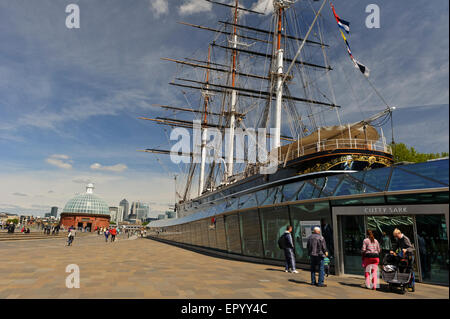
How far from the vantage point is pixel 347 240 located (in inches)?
368

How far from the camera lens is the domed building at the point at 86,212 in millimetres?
86019

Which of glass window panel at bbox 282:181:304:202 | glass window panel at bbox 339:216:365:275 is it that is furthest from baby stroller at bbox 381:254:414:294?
glass window panel at bbox 282:181:304:202

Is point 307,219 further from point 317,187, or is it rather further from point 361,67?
point 361,67

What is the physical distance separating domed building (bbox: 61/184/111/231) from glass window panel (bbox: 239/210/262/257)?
78.2 m

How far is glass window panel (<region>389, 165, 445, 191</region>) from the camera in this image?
7430mm

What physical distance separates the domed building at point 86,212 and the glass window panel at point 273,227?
3150 inches

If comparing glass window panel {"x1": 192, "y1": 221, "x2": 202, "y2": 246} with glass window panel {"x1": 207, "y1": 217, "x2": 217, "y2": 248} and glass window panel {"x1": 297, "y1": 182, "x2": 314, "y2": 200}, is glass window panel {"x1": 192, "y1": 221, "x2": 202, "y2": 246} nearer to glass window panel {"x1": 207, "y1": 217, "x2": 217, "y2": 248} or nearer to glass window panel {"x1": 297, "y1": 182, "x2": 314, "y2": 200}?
glass window panel {"x1": 207, "y1": 217, "x2": 217, "y2": 248}

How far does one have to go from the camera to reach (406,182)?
8.01 meters

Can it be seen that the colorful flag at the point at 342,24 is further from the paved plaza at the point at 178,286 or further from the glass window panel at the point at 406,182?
the paved plaza at the point at 178,286

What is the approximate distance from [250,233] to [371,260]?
700cm

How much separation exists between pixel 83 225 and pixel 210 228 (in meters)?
81.9

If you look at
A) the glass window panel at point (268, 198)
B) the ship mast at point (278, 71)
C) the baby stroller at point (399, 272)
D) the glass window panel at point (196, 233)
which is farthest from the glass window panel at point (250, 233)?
the ship mast at point (278, 71)
